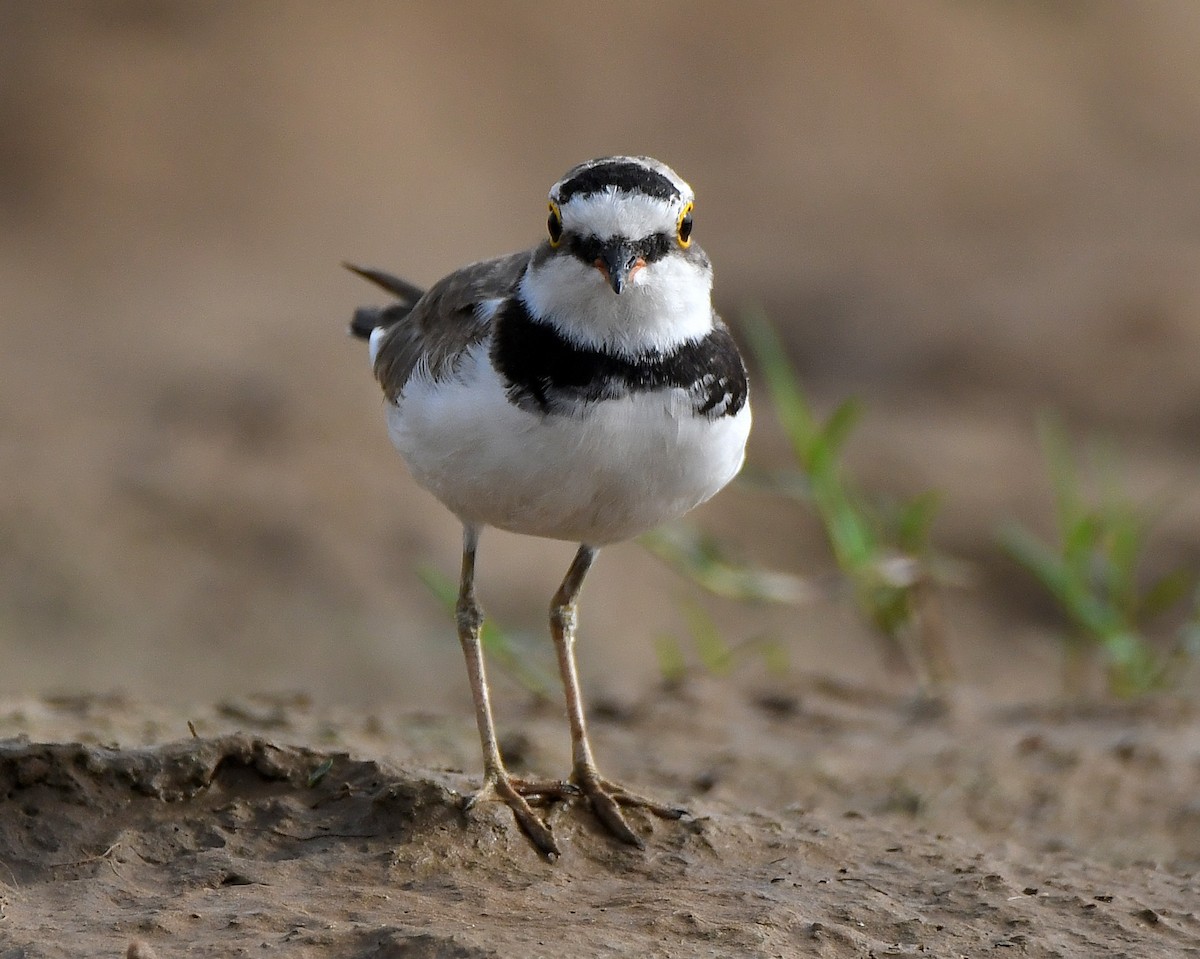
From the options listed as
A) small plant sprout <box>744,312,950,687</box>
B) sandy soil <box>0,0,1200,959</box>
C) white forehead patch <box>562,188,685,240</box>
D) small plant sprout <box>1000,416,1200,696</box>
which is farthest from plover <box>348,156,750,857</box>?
small plant sprout <box>1000,416,1200,696</box>

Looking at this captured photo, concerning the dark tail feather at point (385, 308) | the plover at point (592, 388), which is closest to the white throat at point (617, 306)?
the plover at point (592, 388)

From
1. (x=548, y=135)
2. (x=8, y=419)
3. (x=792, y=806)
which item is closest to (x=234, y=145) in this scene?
(x=548, y=135)

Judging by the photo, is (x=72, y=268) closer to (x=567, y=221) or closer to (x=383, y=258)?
(x=383, y=258)

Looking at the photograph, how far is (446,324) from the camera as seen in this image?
4.62 m

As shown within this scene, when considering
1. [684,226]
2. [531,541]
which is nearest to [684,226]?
[684,226]

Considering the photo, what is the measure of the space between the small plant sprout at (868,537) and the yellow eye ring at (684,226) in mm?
2620

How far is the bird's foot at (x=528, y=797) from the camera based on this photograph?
4.23 metres

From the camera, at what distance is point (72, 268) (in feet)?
42.5

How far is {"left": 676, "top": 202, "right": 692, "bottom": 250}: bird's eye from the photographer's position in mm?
4125

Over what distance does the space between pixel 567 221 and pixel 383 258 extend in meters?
9.57

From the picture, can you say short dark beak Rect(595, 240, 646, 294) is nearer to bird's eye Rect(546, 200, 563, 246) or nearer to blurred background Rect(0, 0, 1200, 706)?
bird's eye Rect(546, 200, 563, 246)

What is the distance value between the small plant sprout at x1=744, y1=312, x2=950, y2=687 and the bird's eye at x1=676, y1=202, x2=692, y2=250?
2620 millimetres

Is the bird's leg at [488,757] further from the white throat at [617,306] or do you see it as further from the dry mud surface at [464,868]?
the white throat at [617,306]

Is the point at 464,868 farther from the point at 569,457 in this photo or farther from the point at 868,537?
the point at 868,537
